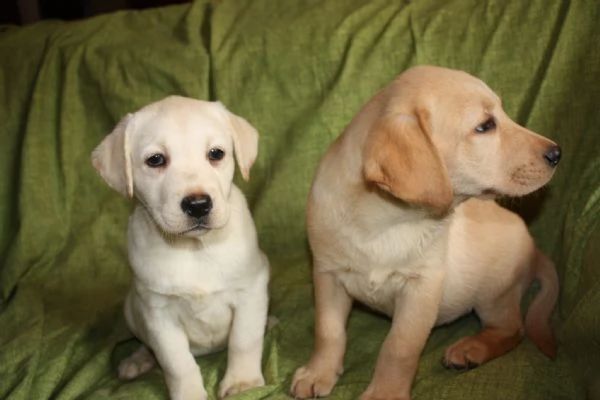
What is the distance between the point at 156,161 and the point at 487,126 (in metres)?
0.80

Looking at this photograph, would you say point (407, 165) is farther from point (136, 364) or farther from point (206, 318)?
point (136, 364)

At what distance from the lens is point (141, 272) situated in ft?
7.06

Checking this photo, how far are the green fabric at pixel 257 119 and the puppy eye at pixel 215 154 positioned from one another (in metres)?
0.63

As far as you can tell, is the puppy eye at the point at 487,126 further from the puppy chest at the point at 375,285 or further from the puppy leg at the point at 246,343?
the puppy leg at the point at 246,343

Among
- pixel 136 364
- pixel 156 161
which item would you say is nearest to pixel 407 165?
pixel 156 161

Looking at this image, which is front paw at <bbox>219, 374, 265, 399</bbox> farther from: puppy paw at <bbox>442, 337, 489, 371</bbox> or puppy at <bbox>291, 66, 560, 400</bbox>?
puppy paw at <bbox>442, 337, 489, 371</bbox>

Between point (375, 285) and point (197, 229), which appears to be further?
point (375, 285)

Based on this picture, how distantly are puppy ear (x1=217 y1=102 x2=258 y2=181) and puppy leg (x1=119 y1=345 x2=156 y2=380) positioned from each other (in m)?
0.68

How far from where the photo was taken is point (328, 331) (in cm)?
226

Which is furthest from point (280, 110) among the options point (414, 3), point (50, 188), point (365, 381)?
point (365, 381)

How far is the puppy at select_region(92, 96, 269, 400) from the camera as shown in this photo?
2.00 meters

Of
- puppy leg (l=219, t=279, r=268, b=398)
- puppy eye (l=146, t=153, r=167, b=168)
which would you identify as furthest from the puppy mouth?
puppy leg (l=219, t=279, r=268, b=398)

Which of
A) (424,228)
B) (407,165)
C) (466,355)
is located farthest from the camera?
(466,355)

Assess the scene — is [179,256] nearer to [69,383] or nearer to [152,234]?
Answer: [152,234]
